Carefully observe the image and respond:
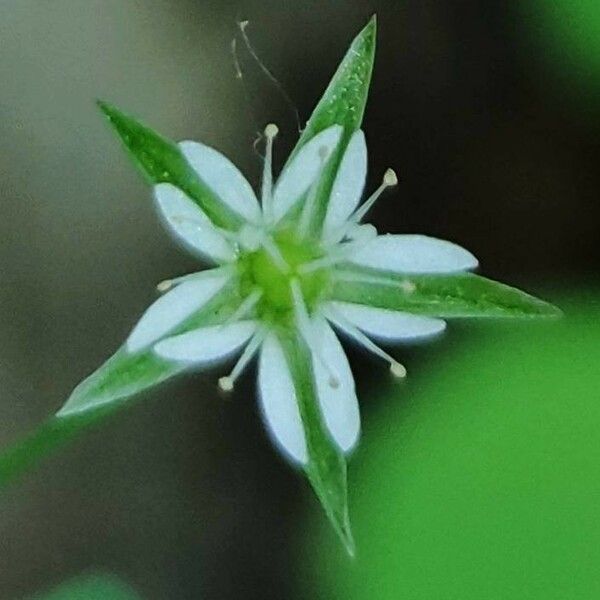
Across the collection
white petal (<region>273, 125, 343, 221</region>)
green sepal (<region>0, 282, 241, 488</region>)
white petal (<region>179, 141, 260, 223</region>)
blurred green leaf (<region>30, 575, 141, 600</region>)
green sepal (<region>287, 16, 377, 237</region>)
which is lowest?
blurred green leaf (<region>30, 575, 141, 600</region>)

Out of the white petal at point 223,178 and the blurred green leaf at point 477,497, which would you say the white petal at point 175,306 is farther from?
the blurred green leaf at point 477,497

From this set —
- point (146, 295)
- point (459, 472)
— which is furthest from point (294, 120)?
point (459, 472)

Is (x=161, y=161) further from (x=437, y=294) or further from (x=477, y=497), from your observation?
(x=477, y=497)

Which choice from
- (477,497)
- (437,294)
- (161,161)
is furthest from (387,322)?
(477,497)

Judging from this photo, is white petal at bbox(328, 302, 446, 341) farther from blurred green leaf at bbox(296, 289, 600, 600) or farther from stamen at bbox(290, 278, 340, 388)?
blurred green leaf at bbox(296, 289, 600, 600)

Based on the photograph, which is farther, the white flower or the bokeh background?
the bokeh background

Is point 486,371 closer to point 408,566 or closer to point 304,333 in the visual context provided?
point 408,566

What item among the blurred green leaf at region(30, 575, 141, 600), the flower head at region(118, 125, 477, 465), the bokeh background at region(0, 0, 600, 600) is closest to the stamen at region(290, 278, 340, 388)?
the flower head at region(118, 125, 477, 465)
